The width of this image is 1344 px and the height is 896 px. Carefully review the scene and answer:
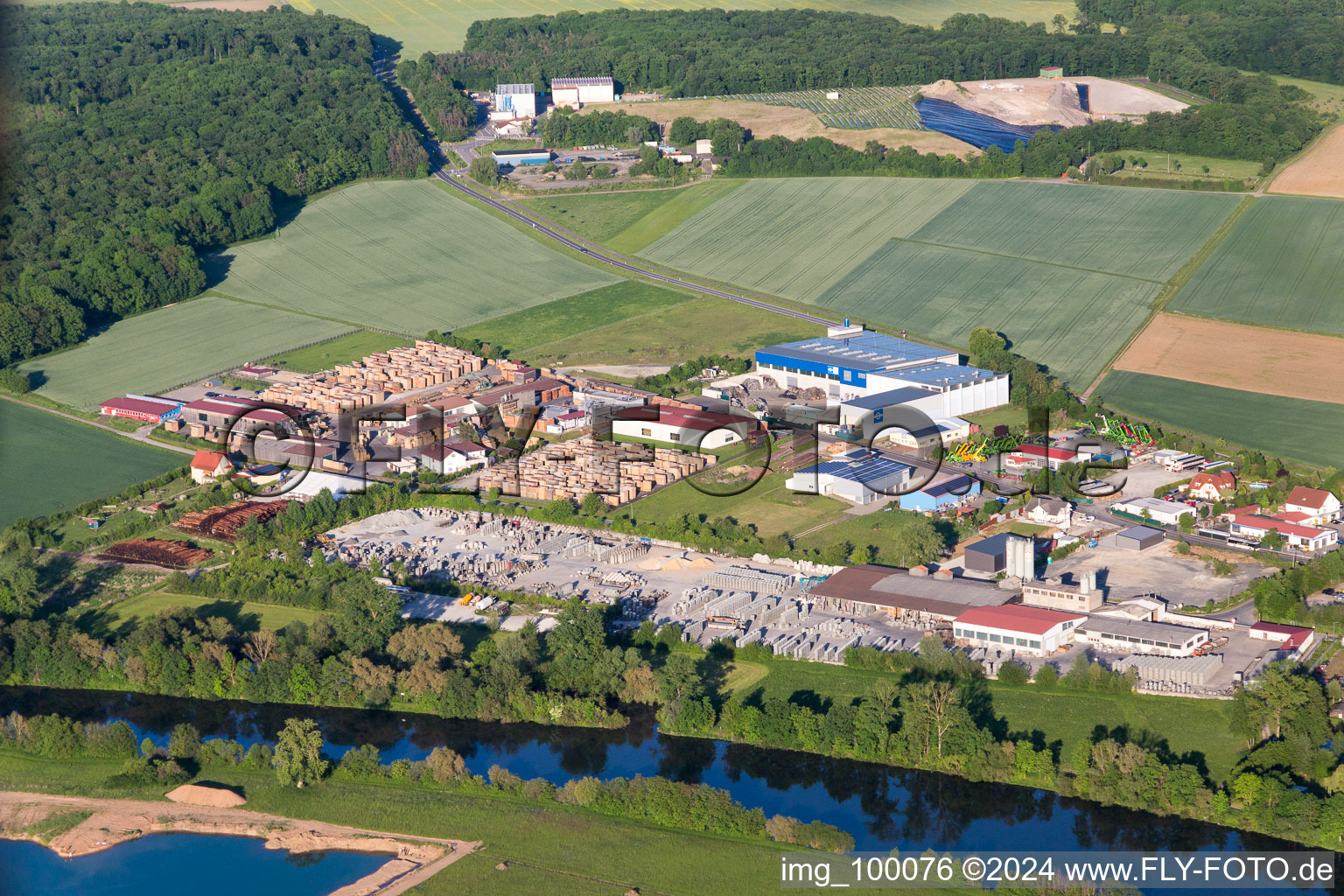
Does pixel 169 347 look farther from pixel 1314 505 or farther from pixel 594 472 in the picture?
pixel 1314 505

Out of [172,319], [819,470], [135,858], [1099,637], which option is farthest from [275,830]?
[172,319]

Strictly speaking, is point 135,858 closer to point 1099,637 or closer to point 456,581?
point 456,581

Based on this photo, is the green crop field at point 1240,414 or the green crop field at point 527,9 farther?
the green crop field at point 527,9

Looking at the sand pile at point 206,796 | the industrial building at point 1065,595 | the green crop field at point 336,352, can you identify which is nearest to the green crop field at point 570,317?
the green crop field at point 336,352

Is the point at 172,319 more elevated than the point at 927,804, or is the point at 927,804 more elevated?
the point at 172,319

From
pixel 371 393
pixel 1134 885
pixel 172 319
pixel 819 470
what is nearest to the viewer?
pixel 1134 885

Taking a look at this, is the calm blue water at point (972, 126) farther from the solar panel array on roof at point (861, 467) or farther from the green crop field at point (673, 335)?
the solar panel array on roof at point (861, 467)

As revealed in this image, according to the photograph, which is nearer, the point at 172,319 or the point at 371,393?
the point at 371,393
